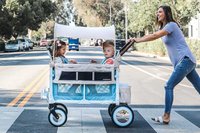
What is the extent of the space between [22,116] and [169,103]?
291 centimetres

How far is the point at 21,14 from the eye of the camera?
6644 centimetres

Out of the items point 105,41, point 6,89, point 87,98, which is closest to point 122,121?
point 87,98

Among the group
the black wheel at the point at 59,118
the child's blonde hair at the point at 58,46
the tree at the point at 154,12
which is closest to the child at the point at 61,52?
the child's blonde hair at the point at 58,46

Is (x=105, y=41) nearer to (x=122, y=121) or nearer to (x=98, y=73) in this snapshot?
(x=98, y=73)

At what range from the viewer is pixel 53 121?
868cm

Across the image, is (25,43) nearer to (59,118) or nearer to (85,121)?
(85,121)

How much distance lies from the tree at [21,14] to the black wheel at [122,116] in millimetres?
52671

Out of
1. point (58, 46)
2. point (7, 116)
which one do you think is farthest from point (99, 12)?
point (58, 46)

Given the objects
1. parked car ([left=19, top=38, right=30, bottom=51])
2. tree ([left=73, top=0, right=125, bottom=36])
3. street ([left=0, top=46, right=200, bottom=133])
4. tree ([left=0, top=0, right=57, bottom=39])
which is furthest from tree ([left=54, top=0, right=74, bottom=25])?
street ([left=0, top=46, right=200, bottom=133])

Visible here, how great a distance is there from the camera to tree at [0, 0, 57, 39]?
206 ft

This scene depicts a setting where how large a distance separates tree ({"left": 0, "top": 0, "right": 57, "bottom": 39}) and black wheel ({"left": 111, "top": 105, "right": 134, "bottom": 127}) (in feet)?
173

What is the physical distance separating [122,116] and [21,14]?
5921cm

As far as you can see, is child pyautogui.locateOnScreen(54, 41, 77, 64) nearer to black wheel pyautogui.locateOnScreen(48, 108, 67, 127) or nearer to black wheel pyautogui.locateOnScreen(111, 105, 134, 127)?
black wheel pyautogui.locateOnScreen(48, 108, 67, 127)

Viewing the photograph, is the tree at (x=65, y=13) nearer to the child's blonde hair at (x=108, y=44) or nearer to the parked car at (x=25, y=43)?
the parked car at (x=25, y=43)
